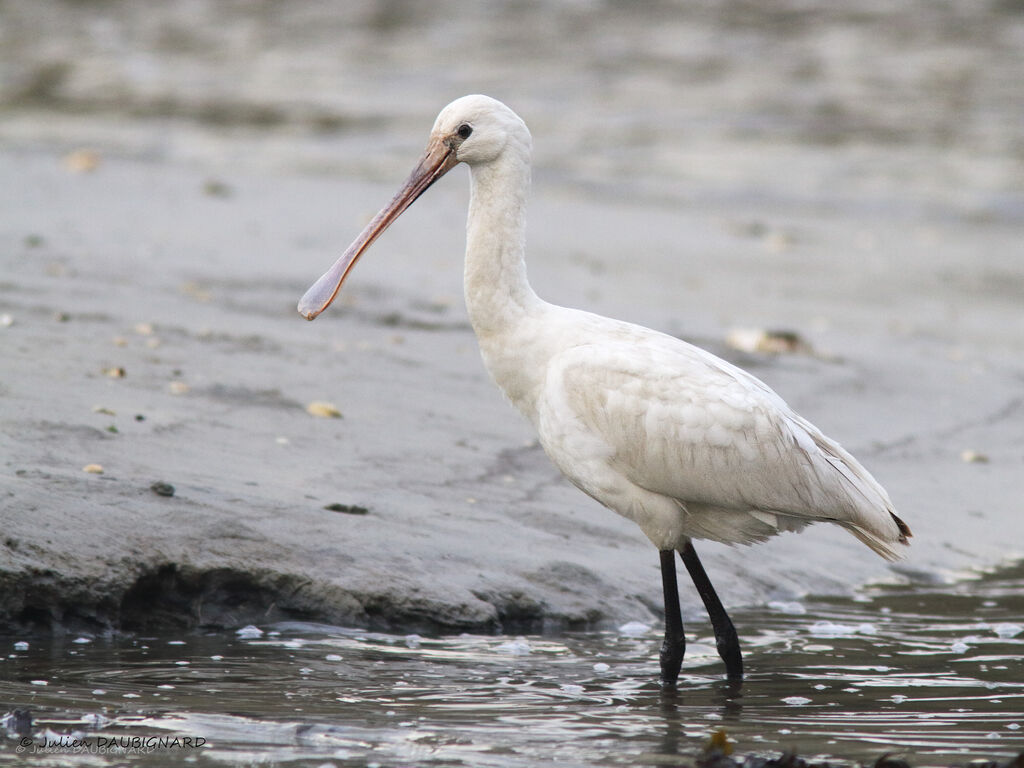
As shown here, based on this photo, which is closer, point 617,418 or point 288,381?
point 617,418

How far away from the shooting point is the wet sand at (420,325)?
6930 mm

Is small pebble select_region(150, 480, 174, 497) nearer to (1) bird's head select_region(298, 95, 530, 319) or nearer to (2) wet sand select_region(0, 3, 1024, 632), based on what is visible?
(2) wet sand select_region(0, 3, 1024, 632)

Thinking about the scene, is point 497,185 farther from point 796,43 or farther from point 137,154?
point 796,43

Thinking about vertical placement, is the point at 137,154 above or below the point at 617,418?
above

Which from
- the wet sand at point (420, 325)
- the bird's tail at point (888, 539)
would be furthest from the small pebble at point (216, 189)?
the bird's tail at point (888, 539)

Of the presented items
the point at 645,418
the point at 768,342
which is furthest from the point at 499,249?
the point at 768,342

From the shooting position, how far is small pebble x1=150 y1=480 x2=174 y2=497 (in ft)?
22.9

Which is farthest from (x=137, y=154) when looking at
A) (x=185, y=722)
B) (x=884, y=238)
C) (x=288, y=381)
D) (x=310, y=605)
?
(x=185, y=722)

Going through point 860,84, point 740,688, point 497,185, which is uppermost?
point 860,84

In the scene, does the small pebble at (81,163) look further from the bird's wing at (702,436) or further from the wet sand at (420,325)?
the bird's wing at (702,436)

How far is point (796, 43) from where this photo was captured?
1229 inches

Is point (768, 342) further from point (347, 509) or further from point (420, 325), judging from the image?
point (347, 509)

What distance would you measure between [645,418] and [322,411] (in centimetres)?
280

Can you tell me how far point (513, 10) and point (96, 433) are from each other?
28.4 meters
